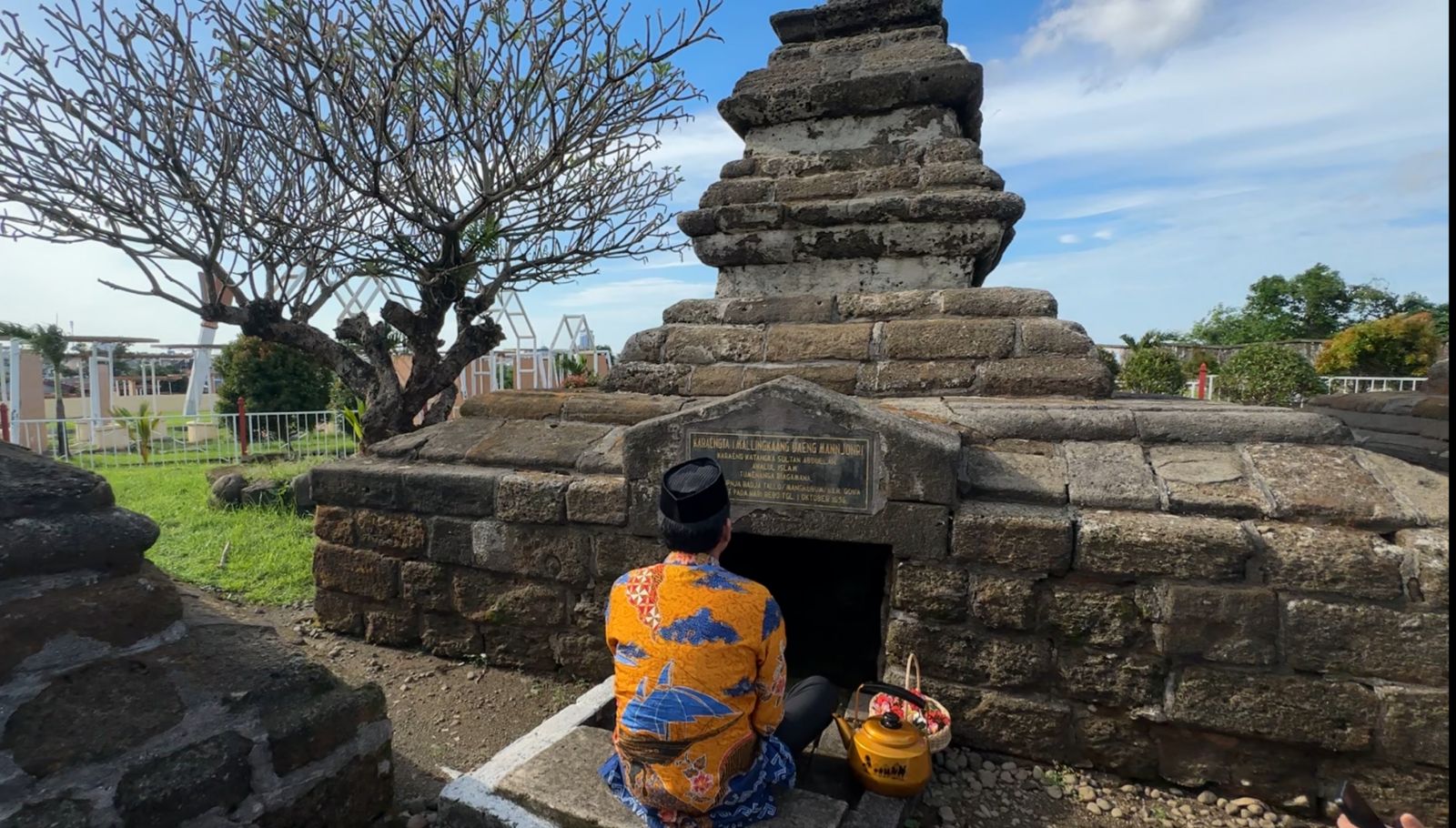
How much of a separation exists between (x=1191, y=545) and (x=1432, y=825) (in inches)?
52.2

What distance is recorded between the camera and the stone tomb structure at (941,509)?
2662 millimetres

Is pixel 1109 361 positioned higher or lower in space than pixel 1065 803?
higher

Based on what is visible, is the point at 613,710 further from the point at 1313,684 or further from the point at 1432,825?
the point at 1432,825

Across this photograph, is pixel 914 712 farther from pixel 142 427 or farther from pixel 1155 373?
pixel 1155 373

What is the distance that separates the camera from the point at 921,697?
271 centimetres

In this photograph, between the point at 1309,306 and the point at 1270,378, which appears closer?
the point at 1270,378

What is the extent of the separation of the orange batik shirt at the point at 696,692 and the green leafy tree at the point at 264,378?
1579 centimetres

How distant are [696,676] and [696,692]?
5 centimetres

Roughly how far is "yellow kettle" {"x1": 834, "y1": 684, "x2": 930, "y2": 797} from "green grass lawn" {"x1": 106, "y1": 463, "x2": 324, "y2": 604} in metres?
4.67

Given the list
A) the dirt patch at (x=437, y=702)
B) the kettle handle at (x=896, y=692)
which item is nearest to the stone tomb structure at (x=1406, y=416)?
the kettle handle at (x=896, y=692)

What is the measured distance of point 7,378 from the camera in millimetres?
14312

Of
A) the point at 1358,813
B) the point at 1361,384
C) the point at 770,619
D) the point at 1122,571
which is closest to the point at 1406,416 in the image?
the point at 1122,571

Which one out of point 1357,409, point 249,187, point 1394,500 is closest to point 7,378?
point 249,187

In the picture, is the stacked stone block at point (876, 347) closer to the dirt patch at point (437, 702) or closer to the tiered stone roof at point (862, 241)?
the tiered stone roof at point (862, 241)
